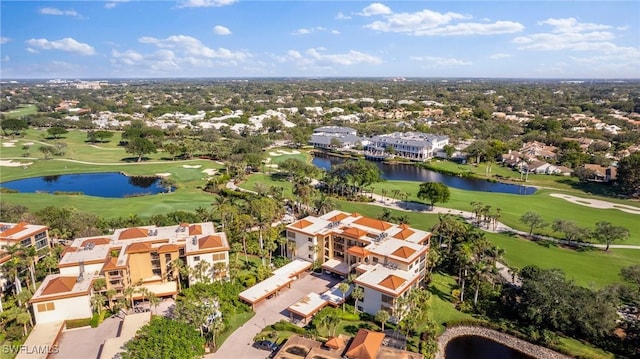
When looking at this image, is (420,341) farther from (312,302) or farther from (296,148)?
(296,148)

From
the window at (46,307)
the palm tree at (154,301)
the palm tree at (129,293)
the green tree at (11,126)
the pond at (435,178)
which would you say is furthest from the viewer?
the green tree at (11,126)

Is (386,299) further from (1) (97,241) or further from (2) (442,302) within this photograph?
(1) (97,241)

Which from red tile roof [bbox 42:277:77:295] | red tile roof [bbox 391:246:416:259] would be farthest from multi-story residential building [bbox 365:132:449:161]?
red tile roof [bbox 42:277:77:295]

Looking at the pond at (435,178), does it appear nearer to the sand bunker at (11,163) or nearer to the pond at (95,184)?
the pond at (95,184)

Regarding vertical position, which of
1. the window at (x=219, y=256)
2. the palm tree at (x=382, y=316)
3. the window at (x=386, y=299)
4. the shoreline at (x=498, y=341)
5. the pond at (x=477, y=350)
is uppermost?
the window at (x=219, y=256)

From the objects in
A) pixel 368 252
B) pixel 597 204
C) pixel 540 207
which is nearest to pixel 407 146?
pixel 540 207

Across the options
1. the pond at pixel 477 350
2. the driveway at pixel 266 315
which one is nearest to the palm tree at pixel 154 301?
the driveway at pixel 266 315
